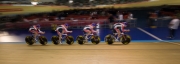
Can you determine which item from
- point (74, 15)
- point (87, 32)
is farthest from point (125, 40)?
point (74, 15)

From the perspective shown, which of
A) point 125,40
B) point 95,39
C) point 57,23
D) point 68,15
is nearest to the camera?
point 125,40

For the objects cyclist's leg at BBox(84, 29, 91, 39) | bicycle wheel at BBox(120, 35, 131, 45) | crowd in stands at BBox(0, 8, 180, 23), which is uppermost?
crowd in stands at BBox(0, 8, 180, 23)

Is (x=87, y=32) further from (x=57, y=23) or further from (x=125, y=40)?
(x=57, y=23)

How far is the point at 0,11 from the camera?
264 inches

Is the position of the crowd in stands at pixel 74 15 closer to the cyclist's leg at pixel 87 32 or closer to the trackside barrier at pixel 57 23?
the trackside barrier at pixel 57 23

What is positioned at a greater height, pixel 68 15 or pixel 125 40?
pixel 68 15

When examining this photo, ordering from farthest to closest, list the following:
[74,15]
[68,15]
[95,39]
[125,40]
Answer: [74,15] → [68,15] → [95,39] → [125,40]

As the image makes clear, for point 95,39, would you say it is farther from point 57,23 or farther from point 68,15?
point 57,23

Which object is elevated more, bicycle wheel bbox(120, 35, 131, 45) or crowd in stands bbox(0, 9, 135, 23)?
crowd in stands bbox(0, 9, 135, 23)

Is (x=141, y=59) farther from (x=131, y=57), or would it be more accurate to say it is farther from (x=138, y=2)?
(x=138, y=2)

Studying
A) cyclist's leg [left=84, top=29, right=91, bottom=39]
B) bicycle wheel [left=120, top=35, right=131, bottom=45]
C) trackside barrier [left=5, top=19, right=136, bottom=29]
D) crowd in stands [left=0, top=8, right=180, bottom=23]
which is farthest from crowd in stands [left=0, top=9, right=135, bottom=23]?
bicycle wheel [left=120, top=35, right=131, bottom=45]

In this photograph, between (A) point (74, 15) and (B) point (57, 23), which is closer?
(A) point (74, 15)

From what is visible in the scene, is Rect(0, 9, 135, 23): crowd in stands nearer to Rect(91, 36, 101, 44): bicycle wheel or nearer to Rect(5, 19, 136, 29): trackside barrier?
Rect(5, 19, 136, 29): trackside barrier

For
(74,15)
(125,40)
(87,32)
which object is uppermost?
(74,15)
